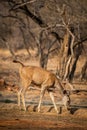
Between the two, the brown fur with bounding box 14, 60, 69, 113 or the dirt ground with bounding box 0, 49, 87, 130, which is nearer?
the dirt ground with bounding box 0, 49, 87, 130

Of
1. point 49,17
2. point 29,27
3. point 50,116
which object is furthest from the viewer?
point 29,27

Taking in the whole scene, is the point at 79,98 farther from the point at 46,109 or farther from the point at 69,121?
the point at 69,121

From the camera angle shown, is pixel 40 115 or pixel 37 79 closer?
pixel 40 115

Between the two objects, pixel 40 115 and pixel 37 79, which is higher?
pixel 37 79

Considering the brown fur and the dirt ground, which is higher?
the brown fur

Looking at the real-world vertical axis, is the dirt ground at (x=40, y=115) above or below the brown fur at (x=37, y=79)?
below

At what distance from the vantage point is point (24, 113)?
637 inches

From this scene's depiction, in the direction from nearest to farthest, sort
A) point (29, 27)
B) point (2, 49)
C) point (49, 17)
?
point (49, 17), point (29, 27), point (2, 49)

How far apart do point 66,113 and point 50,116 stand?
0.80 m

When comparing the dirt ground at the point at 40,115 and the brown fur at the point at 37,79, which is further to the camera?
the brown fur at the point at 37,79

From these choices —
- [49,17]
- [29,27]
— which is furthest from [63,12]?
[29,27]

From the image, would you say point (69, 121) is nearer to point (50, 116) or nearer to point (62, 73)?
point (50, 116)

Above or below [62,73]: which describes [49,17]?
above

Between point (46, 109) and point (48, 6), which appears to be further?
point (48, 6)
